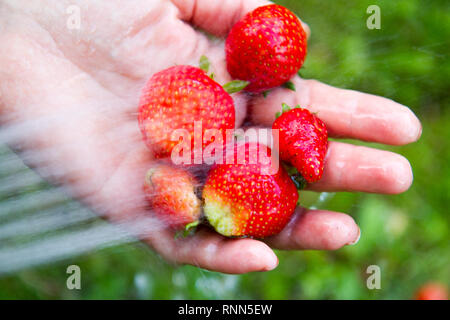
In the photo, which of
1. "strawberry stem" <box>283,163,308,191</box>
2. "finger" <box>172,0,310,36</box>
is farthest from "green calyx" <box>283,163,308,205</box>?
"finger" <box>172,0,310,36</box>

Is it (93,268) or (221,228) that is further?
(93,268)

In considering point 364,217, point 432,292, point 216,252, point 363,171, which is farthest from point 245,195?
point 432,292

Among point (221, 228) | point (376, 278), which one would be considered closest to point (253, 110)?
point (221, 228)

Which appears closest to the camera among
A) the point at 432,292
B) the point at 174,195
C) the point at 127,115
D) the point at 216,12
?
the point at 174,195

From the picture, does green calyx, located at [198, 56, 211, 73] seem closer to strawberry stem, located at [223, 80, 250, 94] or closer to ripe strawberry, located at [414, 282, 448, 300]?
strawberry stem, located at [223, 80, 250, 94]

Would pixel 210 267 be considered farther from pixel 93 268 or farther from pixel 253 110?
pixel 93 268

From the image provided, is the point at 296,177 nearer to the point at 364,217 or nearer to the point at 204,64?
the point at 204,64

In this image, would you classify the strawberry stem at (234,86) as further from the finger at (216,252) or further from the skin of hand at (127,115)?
the finger at (216,252)
